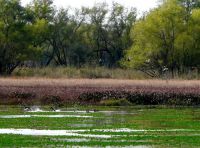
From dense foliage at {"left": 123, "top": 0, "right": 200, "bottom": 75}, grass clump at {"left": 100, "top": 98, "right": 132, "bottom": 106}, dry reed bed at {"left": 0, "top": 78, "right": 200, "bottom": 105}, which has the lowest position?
grass clump at {"left": 100, "top": 98, "right": 132, "bottom": 106}

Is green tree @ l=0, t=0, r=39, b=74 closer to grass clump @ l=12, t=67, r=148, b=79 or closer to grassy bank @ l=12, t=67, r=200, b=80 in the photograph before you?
grassy bank @ l=12, t=67, r=200, b=80

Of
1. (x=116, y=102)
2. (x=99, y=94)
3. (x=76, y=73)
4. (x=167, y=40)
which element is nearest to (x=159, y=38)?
(x=167, y=40)

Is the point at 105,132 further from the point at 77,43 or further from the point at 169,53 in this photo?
the point at 77,43

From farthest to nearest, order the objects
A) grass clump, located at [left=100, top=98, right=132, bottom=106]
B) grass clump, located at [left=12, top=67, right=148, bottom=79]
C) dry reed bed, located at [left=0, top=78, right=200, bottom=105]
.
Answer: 1. grass clump, located at [left=12, top=67, right=148, bottom=79]
2. dry reed bed, located at [left=0, top=78, right=200, bottom=105]
3. grass clump, located at [left=100, top=98, right=132, bottom=106]

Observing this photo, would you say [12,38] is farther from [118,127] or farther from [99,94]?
[118,127]

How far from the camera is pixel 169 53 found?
93875mm

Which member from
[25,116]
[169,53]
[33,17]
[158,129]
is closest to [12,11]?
[33,17]

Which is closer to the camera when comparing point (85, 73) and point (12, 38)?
point (85, 73)

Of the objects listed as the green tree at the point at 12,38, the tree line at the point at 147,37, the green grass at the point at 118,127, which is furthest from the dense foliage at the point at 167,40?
the green grass at the point at 118,127

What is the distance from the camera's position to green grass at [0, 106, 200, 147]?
2859 cm

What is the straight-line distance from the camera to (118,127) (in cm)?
3619

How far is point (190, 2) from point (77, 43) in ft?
76.3

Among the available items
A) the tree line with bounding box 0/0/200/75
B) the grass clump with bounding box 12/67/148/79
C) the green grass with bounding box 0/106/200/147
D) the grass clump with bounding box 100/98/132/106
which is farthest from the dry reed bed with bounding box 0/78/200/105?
the tree line with bounding box 0/0/200/75

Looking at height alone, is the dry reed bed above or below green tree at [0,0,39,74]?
below
